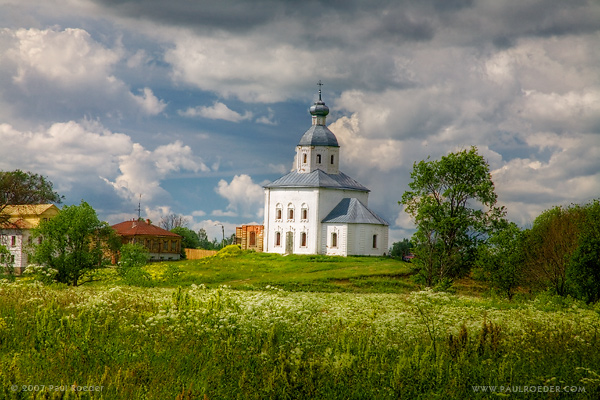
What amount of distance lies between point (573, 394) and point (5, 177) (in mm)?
48431

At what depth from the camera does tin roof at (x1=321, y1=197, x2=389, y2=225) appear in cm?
5416

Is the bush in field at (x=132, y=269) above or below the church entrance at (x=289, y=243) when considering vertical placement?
below

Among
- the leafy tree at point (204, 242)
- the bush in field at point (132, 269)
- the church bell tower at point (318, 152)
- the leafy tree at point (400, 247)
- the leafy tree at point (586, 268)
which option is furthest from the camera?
the leafy tree at point (204, 242)

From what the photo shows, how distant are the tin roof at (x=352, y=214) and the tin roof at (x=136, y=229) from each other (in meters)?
18.4

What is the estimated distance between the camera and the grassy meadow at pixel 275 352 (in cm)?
852

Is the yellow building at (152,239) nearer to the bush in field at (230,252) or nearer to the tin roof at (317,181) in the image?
the bush in field at (230,252)

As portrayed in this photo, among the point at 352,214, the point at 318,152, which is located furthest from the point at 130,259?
the point at 318,152

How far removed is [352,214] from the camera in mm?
55156

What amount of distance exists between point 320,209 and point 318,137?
7716 mm

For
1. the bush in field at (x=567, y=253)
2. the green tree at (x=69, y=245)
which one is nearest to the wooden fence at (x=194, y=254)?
the green tree at (x=69, y=245)

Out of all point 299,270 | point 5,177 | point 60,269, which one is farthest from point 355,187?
point 60,269

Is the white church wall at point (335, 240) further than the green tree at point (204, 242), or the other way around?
the green tree at point (204, 242)

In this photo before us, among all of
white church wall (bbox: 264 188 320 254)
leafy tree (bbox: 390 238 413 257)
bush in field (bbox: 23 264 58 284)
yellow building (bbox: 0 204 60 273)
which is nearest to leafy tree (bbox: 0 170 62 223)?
yellow building (bbox: 0 204 60 273)

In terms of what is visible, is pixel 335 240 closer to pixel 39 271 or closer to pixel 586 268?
pixel 586 268
